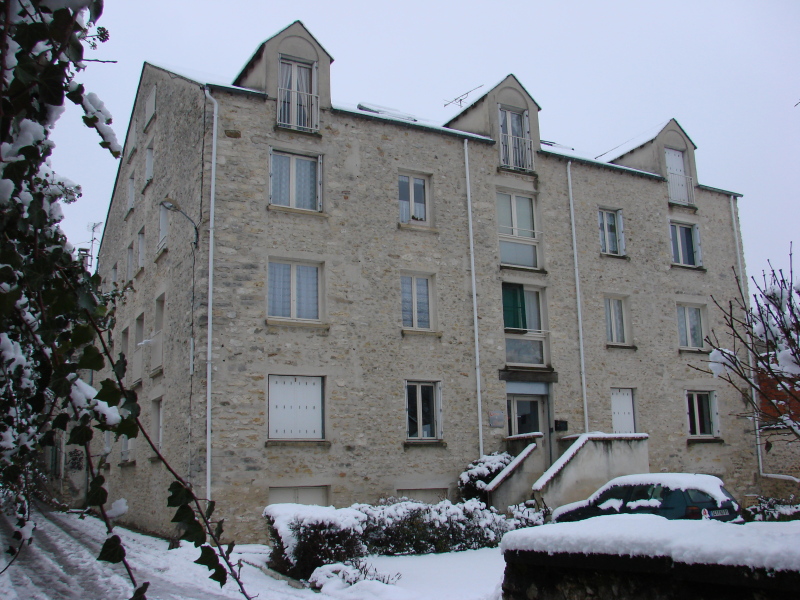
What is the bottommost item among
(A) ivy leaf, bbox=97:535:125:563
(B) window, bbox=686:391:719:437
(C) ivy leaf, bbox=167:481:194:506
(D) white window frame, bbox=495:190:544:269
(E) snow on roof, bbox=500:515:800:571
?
(E) snow on roof, bbox=500:515:800:571

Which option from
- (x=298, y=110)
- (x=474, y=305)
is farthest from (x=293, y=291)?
(x=474, y=305)

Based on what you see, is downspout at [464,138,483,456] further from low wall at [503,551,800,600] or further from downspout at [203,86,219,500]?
low wall at [503,551,800,600]

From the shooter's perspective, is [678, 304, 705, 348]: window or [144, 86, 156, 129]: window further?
[678, 304, 705, 348]: window

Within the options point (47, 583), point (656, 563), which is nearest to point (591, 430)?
point (47, 583)

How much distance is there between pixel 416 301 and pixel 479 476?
14.7 ft

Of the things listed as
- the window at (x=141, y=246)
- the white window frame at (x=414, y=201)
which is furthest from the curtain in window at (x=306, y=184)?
the window at (x=141, y=246)

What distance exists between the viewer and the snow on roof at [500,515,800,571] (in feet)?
14.8

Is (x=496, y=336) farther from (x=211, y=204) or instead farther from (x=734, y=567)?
(x=734, y=567)

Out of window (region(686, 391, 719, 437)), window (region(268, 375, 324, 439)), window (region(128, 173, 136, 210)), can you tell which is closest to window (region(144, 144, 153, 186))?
window (region(128, 173, 136, 210))

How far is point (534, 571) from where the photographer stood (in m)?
6.41

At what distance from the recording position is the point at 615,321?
21.8 meters

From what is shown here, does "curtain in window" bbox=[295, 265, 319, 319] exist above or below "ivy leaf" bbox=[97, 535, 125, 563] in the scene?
above

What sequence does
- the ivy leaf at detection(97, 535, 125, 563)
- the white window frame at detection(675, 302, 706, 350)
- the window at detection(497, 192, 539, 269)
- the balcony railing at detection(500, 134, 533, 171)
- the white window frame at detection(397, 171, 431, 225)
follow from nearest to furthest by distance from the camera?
the ivy leaf at detection(97, 535, 125, 563)
the white window frame at detection(397, 171, 431, 225)
the window at detection(497, 192, 539, 269)
the balcony railing at detection(500, 134, 533, 171)
the white window frame at detection(675, 302, 706, 350)

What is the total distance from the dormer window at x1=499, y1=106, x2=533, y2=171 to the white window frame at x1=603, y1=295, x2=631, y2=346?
4.51 metres
